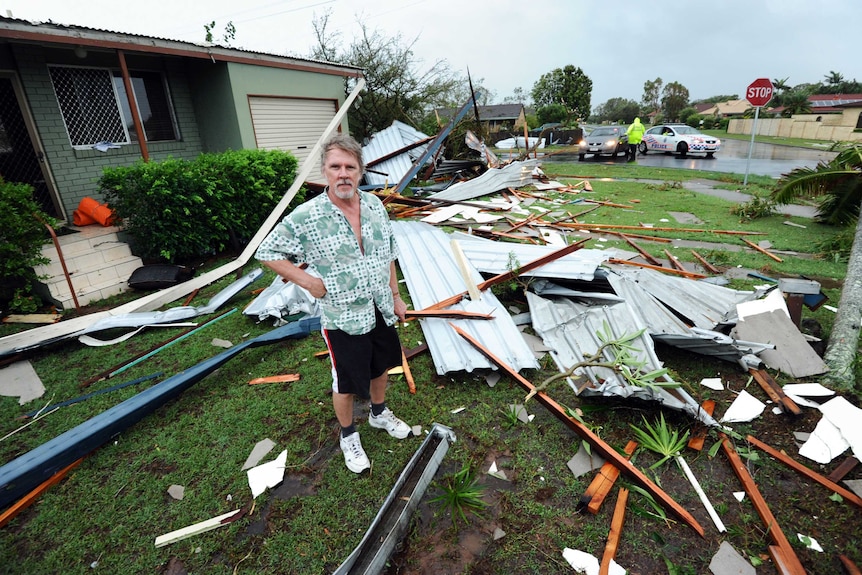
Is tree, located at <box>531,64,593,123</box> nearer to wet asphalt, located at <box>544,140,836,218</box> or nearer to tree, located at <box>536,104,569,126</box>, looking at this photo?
tree, located at <box>536,104,569,126</box>

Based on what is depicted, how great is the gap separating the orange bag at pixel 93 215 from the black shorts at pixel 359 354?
6100 millimetres

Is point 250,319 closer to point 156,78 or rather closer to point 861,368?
point 861,368

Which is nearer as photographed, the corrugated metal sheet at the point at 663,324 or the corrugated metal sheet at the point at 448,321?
the corrugated metal sheet at the point at 663,324

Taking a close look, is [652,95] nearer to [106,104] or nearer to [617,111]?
[617,111]

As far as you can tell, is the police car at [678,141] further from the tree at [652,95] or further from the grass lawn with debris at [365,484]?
the tree at [652,95]

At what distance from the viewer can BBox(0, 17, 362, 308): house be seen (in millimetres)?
5672

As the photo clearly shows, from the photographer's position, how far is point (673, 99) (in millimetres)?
67625

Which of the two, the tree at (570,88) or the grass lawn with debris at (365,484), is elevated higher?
the tree at (570,88)

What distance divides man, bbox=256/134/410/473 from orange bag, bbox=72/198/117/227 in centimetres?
595

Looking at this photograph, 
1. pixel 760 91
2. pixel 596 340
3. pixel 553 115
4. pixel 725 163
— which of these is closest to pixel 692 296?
pixel 596 340

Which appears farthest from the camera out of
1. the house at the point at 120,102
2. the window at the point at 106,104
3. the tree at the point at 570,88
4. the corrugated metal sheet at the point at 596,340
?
the tree at the point at 570,88

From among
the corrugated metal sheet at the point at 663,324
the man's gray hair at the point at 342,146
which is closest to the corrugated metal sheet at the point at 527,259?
the corrugated metal sheet at the point at 663,324

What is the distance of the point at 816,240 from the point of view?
21.1ft

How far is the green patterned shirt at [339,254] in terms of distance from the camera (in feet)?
6.66
